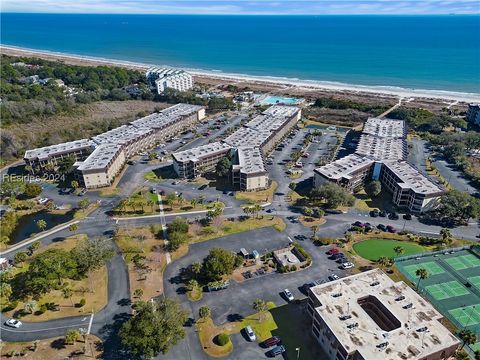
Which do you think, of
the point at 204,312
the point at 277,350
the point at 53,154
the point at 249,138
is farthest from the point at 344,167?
the point at 53,154

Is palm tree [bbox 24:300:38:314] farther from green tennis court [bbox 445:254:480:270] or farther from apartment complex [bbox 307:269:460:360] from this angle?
green tennis court [bbox 445:254:480:270]

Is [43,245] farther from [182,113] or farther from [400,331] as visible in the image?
[182,113]

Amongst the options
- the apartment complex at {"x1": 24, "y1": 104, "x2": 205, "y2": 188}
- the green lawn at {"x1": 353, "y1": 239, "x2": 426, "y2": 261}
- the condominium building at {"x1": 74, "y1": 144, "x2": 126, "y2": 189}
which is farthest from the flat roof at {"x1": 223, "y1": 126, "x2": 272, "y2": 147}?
the green lawn at {"x1": 353, "y1": 239, "x2": 426, "y2": 261}

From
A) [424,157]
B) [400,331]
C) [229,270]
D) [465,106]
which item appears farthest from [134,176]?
Result: [465,106]

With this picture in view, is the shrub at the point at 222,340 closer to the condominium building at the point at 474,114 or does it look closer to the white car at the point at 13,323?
the white car at the point at 13,323

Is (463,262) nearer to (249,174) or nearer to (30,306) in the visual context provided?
(249,174)
